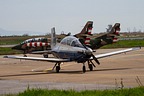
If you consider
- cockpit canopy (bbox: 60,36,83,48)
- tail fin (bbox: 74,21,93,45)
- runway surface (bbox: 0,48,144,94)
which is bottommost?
runway surface (bbox: 0,48,144,94)

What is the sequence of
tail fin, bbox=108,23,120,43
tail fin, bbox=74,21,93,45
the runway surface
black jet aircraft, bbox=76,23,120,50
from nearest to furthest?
the runway surface
black jet aircraft, bbox=76,23,120,50
tail fin, bbox=74,21,93,45
tail fin, bbox=108,23,120,43

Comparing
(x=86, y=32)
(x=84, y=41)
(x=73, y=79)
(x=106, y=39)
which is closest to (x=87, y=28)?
(x=86, y=32)

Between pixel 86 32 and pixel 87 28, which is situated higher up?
pixel 87 28

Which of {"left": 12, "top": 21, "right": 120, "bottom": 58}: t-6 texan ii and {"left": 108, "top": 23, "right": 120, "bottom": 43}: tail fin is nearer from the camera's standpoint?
{"left": 12, "top": 21, "right": 120, "bottom": 58}: t-6 texan ii

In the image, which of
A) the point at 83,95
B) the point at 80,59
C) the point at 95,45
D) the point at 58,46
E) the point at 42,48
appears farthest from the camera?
the point at 95,45

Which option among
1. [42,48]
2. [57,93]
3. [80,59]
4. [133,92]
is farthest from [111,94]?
[42,48]

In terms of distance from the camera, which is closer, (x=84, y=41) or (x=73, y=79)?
(x=73, y=79)

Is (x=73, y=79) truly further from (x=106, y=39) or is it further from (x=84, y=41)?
(x=106, y=39)

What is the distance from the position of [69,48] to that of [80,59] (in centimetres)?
142

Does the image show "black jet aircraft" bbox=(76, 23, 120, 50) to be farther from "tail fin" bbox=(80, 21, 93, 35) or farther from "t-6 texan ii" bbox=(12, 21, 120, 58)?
"tail fin" bbox=(80, 21, 93, 35)

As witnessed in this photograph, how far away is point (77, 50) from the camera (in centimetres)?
2605

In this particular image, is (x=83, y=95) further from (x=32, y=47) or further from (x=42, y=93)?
(x=32, y=47)

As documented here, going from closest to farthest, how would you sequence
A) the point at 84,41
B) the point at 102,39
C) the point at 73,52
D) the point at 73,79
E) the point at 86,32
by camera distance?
the point at 73,79
the point at 73,52
the point at 84,41
the point at 86,32
the point at 102,39

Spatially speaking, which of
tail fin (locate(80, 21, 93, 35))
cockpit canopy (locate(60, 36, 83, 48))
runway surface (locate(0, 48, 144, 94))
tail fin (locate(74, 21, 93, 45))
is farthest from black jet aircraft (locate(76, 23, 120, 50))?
runway surface (locate(0, 48, 144, 94))
